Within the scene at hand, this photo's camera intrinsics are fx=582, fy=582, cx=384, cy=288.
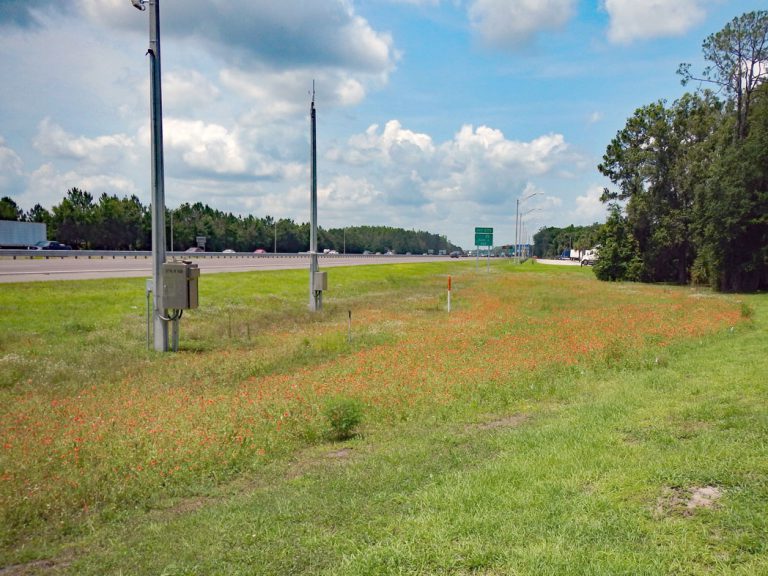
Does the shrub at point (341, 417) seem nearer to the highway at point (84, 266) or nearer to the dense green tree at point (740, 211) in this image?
the highway at point (84, 266)

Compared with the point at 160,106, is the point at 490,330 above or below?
below

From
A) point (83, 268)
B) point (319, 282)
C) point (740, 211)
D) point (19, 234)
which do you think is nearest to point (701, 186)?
point (740, 211)

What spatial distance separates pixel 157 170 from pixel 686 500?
1382 cm

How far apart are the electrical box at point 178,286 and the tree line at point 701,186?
3298 cm

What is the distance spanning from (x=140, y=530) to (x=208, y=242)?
107 metres

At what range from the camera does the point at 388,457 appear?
701 centimetres

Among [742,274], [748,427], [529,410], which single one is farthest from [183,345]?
[742,274]

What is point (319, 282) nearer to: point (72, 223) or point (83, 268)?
point (83, 268)

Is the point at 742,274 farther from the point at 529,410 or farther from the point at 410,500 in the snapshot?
the point at 410,500

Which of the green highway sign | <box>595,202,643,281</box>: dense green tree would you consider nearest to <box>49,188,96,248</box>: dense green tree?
the green highway sign

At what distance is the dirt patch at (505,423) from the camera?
27.4ft

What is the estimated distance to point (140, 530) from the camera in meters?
5.35

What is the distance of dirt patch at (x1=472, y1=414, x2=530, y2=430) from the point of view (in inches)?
329

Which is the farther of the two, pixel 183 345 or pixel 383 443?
pixel 183 345
